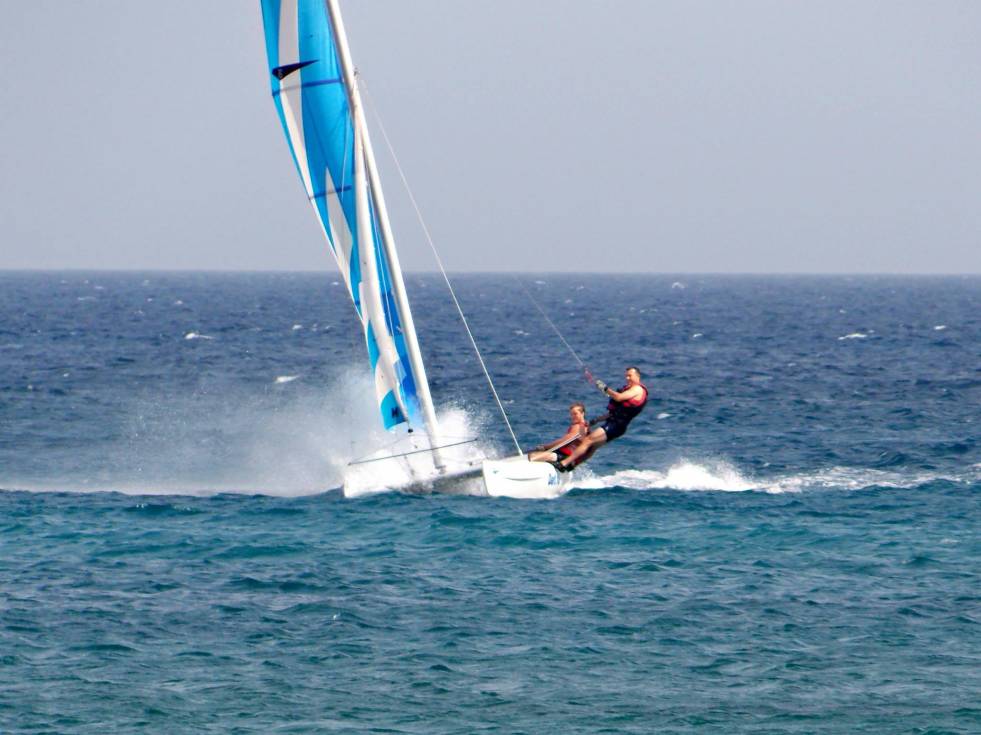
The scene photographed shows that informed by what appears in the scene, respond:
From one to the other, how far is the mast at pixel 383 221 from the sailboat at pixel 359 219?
20 mm

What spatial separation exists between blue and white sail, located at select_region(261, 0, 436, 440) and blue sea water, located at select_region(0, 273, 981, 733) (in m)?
2.77

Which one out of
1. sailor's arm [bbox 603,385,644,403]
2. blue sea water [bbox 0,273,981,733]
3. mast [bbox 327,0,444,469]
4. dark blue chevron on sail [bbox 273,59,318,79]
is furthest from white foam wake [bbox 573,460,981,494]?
dark blue chevron on sail [bbox 273,59,318,79]

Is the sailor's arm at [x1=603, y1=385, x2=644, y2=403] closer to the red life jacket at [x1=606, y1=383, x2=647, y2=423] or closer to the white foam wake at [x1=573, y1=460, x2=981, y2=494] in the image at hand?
the red life jacket at [x1=606, y1=383, x2=647, y2=423]

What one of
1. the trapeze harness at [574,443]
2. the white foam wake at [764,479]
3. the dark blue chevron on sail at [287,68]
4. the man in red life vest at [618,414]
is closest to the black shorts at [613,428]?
the man in red life vest at [618,414]

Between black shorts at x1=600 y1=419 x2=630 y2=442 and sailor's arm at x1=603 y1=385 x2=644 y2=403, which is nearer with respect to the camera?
sailor's arm at x1=603 y1=385 x2=644 y2=403

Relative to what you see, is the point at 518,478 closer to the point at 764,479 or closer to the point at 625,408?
the point at 625,408

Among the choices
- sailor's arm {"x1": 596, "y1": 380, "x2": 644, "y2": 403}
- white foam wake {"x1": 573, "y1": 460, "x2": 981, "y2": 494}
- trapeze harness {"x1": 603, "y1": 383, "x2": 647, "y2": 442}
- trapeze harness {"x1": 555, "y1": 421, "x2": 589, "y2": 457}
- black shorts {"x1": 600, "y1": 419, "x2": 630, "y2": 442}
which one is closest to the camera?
sailor's arm {"x1": 596, "y1": 380, "x2": 644, "y2": 403}

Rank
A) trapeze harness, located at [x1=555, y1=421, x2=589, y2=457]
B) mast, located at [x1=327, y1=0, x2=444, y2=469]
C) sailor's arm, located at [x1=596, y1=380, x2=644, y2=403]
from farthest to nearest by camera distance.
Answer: trapeze harness, located at [x1=555, y1=421, x2=589, y2=457] < sailor's arm, located at [x1=596, y1=380, x2=644, y2=403] < mast, located at [x1=327, y1=0, x2=444, y2=469]

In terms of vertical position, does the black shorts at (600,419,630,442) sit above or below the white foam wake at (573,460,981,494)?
above

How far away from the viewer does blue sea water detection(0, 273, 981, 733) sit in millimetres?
17312

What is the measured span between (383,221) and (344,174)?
3.88 feet

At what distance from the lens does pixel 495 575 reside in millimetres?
23094

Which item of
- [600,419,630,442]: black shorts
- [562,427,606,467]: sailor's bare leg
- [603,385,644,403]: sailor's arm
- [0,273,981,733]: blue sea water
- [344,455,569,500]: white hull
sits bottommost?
[0,273,981,733]: blue sea water

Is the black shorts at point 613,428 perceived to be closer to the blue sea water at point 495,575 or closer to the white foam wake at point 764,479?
the blue sea water at point 495,575
